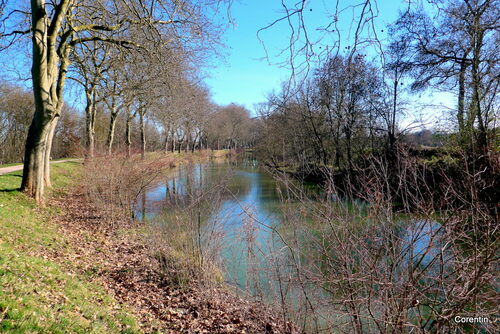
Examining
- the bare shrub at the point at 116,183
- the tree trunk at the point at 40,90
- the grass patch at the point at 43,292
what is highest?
the tree trunk at the point at 40,90

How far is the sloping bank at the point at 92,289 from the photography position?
3.75m

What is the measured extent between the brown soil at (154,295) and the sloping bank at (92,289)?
0.06ft

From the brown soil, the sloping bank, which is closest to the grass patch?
the sloping bank

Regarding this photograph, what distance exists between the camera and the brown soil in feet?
16.5

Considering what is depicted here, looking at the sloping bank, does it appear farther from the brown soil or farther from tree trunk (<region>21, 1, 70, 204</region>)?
tree trunk (<region>21, 1, 70, 204</region>)

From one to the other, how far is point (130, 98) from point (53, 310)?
1514 cm

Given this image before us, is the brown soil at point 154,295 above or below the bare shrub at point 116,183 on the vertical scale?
below

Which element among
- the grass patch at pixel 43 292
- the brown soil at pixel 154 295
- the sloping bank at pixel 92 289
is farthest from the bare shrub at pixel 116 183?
the grass patch at pixel 43 292

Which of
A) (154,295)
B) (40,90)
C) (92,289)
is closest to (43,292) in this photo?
(92,289)

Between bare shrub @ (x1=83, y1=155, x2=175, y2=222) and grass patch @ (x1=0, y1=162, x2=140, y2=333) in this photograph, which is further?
bare shrub @ (x1=83, y1=155, x2=175, y2=222)

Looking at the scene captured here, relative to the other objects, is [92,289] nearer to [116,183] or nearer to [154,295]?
[154,295]

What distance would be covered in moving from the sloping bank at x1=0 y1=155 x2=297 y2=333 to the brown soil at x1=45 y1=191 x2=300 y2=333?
0.7 inches

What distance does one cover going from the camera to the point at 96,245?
799cm

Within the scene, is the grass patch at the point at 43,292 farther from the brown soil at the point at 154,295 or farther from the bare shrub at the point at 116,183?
the bare shrub at the point at 116,183
